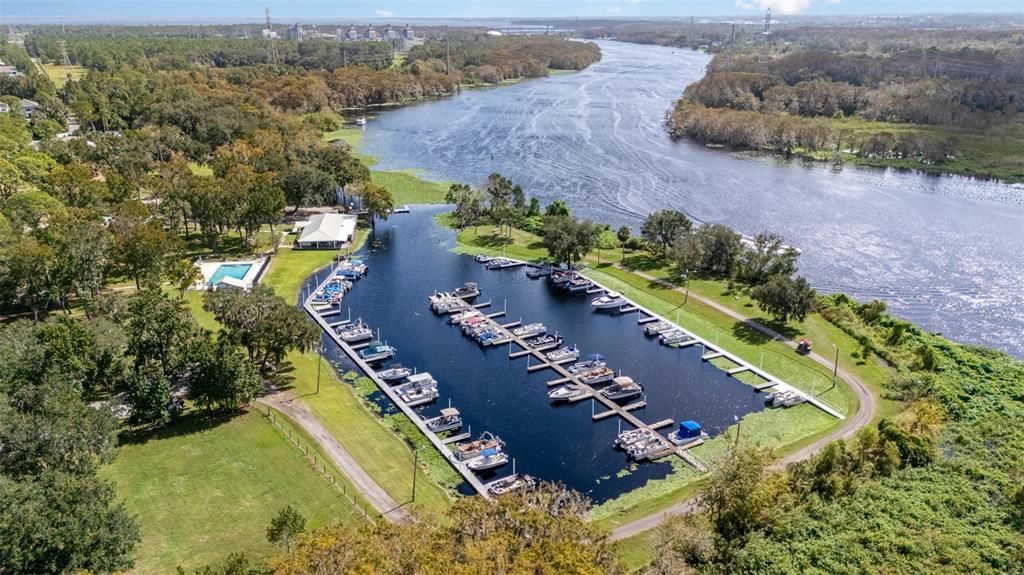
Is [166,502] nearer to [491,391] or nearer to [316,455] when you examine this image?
[316,455]

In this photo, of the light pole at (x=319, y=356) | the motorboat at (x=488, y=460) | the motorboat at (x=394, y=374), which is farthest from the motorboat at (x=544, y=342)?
the light pole at (x=319, y=356)

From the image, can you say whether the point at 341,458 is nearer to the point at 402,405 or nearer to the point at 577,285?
the point at 402,405

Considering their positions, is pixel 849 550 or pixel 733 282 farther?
pixel 733 282

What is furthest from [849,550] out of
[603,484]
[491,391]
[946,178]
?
[946,178]

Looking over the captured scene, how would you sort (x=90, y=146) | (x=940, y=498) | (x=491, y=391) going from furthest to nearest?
(x=90, y=146) → (x=491, y=391) → (x=940, y=498)

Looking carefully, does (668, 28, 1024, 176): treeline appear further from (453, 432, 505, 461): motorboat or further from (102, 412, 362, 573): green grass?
(102, 412, 362, 573): green grass

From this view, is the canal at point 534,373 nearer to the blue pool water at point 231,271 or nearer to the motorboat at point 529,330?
the motorboat at point 529,330
